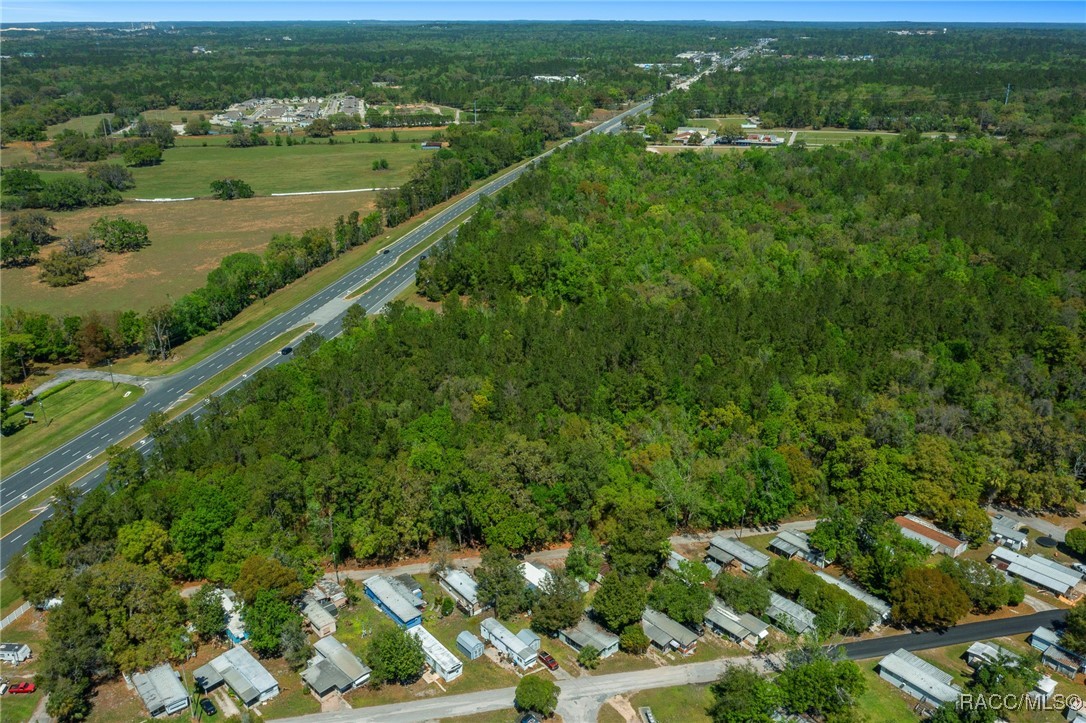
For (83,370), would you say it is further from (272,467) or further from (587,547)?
(587,547)

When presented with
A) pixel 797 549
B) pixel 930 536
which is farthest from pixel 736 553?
pixel 930 536

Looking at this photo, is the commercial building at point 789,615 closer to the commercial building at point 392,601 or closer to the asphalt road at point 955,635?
the asphalt road at point 955,635

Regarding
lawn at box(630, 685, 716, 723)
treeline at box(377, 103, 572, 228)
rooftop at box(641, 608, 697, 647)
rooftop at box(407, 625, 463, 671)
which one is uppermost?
treeline at box(377, 103, 572, 228)

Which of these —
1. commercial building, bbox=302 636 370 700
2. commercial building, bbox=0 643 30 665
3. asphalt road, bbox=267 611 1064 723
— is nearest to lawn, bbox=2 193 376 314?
commercial building, bbox=0 643 30 665

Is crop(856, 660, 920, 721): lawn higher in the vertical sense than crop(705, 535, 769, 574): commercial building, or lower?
lower

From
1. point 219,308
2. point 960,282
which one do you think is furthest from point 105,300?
point 960,282

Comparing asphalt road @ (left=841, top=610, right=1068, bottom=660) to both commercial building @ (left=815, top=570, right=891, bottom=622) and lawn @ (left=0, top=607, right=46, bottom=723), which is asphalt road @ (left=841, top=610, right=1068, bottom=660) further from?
lawn @ (left=0, top=607, right=46, bottom=723)

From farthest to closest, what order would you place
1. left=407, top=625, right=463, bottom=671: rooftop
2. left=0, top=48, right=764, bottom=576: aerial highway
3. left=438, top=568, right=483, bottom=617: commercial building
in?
1. left=0, top=48, right=764, bottom=576: aerial highway
2. left=438, top=568, right=483, bottom=617: commercial building
3. left=407, top=625, right=463, bottom=671: rooftop

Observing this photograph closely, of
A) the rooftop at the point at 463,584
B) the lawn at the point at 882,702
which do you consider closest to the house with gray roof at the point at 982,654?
the lawn at the point at 882,702
